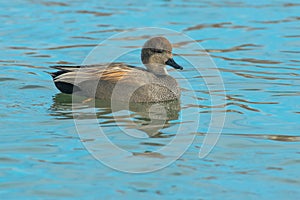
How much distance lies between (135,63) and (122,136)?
191 inches

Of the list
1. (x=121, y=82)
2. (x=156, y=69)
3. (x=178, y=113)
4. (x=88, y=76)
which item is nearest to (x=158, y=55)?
(x=156, y=69)

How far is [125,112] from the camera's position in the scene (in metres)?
10.9

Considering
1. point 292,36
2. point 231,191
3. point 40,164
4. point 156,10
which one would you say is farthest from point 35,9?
point 231,191

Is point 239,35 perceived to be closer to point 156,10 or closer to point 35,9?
point 156,10

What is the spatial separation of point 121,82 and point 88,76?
1.75ft

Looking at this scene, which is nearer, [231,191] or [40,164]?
[231,191]

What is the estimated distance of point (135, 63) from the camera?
1432cm

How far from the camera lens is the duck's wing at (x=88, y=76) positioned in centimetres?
1145

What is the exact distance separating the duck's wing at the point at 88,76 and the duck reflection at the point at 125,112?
21cm

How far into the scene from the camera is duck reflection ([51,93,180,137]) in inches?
402

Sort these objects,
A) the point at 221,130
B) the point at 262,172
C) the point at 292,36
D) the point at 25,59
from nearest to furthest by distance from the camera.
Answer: the point at 262,172 → the point at 221,130 → the point at 25,59 → the point at 292,36

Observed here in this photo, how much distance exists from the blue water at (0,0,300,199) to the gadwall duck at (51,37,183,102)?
29 cm

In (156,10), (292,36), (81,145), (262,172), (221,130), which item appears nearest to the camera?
(262,172)

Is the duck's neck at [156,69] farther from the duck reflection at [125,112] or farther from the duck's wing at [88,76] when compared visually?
the duck reflection at [125,112]
